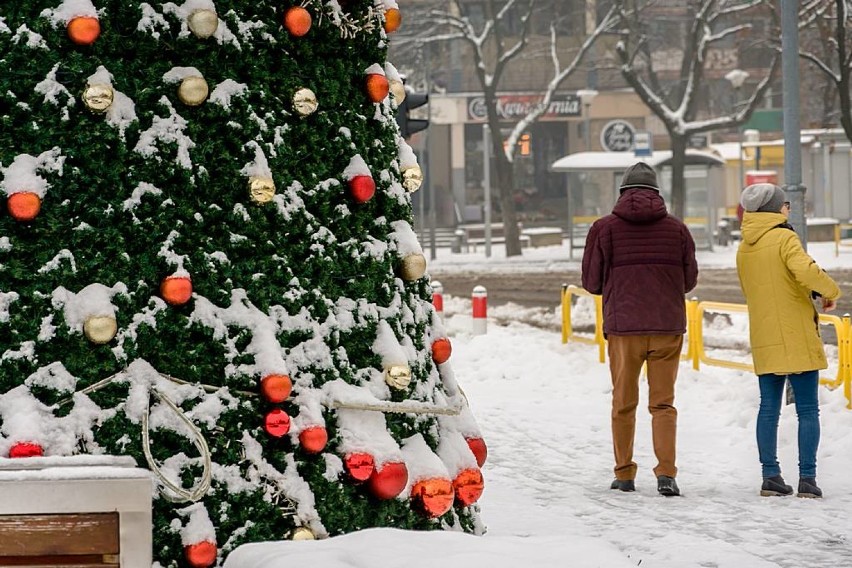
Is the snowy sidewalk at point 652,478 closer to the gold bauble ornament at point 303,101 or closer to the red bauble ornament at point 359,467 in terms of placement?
the red bauble ornament at point 359,467

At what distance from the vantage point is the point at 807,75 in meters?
52.7

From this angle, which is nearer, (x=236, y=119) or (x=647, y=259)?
(x=236, y=119)

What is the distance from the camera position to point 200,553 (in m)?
3.74

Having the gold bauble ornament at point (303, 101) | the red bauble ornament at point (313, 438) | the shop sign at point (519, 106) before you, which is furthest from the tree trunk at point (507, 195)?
the red bauble ornament at point (313, 438)

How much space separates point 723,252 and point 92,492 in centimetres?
3686

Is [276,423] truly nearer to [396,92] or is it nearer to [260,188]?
[260,188]

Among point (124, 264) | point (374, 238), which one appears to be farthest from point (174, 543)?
point (374, 238)

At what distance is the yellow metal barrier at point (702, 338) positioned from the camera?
1085 centimetres

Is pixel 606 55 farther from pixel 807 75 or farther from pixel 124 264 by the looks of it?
pixel 124 264

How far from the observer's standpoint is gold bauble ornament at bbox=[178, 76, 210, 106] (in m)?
3.86

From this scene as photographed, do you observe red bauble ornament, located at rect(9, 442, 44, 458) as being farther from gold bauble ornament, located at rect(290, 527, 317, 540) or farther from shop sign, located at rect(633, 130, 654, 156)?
shop sign, located at rect(633, 130, 654, 156)

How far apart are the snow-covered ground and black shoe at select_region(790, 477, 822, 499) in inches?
2.8

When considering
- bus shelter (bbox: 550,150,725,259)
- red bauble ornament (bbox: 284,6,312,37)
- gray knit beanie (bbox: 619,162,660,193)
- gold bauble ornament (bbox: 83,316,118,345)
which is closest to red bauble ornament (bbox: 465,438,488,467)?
gold bauble ornament (bbox: 83,316,118,345)

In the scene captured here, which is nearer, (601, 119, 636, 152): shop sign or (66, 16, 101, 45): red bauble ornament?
(66, 16, 101, 45): red bauble ornament
